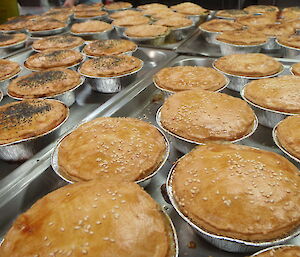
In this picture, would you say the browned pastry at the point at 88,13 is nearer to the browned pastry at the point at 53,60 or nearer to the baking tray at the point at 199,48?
the baking tray at the point at 199,48

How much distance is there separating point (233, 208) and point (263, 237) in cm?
21

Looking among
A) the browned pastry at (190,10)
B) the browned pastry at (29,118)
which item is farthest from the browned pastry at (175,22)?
the browned pastry at (29,118)

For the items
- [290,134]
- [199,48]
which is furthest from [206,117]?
[199,48]

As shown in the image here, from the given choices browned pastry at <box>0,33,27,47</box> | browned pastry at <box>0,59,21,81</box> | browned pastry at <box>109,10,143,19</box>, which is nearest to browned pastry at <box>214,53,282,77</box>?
browned pastry at <box>0,59,21,81</box>

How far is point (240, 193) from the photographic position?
1687 mm

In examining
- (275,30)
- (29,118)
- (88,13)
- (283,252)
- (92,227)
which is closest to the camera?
(283,252)

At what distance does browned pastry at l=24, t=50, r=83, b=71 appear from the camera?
374cm

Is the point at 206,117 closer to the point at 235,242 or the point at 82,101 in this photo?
the point at 235,242

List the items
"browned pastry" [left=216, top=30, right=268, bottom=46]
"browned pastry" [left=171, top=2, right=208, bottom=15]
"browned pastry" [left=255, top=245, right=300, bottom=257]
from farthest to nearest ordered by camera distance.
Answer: "browned pastry" [left=171, top=2, right=208, bottom=15]
"browned pastry" [left=216, top=30, right=268, bottom=46]
"browned pastry" [left=255, top=245, right=300, bottom=257]

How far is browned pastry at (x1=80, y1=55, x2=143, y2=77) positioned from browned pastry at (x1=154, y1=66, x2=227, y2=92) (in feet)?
1.41

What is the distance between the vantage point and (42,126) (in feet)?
8.11

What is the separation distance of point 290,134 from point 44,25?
183 inches

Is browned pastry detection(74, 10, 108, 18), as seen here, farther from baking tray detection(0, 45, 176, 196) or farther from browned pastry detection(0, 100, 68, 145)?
browned pastry detection(0, 100, 68, 145)

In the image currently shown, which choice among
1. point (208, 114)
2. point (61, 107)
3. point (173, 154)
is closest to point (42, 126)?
point (61, 107)
